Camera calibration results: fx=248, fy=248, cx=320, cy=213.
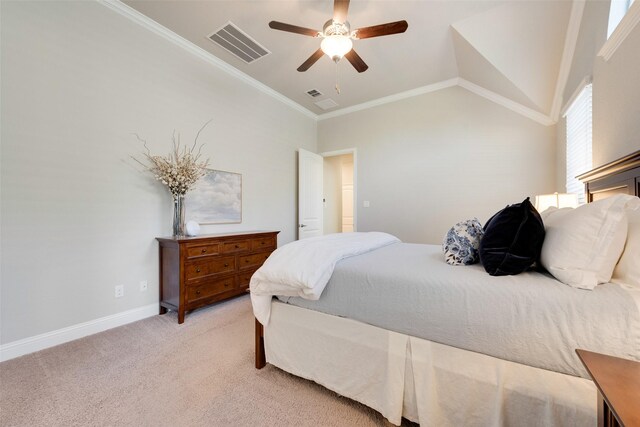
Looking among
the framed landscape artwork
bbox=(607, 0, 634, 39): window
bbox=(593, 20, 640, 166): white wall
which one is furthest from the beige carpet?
bbox=(607, 0, 634, 39): window

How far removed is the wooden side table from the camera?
0.48m

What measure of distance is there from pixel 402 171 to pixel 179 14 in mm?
3445

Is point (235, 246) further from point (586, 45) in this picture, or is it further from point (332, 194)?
point (586, 45)

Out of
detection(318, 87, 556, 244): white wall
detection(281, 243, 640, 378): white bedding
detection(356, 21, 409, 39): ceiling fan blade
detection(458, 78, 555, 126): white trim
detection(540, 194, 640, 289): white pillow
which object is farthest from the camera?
detection(318, 87, 556, 244): white wall

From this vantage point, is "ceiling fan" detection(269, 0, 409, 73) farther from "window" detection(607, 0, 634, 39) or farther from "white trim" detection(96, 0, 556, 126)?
"white trim" detection(96, 0, 556, 126)

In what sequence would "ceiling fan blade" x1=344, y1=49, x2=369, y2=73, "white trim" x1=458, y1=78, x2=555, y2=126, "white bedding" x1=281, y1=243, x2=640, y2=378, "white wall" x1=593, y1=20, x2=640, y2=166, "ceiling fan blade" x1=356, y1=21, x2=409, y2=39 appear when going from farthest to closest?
"white trim" x1=458, y1=78, x2=555, y2=126 < "ceiling fan blade" x1=344, y1=49, x2=369, y2=73 < "ceiling fan blade" x1=356, y1=21, x2=409, y2=39 < "white wall" x1=593, y1=20, x2=640, y2=166 < "white bedding" x1=281, y1=243, x2=640, y2=378

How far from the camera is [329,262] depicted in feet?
4.85

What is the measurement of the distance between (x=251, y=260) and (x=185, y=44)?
8.72ft

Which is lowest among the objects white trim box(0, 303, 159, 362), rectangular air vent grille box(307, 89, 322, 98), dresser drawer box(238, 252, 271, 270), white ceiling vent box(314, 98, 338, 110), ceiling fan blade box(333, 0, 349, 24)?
white trim box(0, 303, 159, 362)

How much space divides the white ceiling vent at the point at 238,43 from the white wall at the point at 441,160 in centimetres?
204

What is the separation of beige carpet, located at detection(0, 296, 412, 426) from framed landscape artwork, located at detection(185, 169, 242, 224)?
4.57ft

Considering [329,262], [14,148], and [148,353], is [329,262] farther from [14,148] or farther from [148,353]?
[14,148]

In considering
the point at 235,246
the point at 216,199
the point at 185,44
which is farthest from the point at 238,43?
the point at 235,246

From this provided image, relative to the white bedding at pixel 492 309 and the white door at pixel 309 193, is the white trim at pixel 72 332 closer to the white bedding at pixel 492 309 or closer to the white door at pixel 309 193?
the white bedding at pixel 492 309
